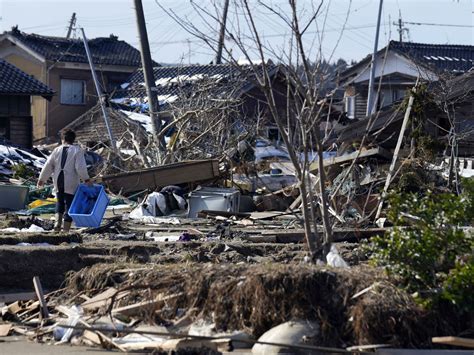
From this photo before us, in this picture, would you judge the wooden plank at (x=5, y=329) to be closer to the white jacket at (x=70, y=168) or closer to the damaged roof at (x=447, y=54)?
the white jacket at (x=70, y=168)

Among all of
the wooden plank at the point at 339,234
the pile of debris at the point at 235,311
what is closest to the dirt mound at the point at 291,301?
the pile of debris at the point at 235,311

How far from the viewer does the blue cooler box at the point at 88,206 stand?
1351 centimetres

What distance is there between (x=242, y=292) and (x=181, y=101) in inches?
637

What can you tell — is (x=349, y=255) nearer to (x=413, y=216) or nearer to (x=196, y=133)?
(x=413, y=216)

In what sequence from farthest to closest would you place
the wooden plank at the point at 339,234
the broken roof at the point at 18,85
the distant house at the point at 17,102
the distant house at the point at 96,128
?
the distant house at the point at 17,102 → the broken roof at the point at 18,85 → the distant house at the point at 96,128 → the wooden plank at the point at 339,234

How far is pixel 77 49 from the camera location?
1982 inches

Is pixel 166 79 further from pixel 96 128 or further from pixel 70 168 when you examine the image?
pixel 70 168

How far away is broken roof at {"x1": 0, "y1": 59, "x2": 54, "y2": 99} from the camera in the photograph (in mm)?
37031

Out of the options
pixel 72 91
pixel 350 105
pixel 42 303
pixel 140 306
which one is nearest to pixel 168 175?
pixel 42 303

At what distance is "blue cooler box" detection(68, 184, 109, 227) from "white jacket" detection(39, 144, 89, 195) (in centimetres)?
23

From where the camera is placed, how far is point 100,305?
820 cm

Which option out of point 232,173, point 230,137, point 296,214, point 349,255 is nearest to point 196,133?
point 230,137

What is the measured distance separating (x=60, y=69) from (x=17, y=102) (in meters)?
11.5

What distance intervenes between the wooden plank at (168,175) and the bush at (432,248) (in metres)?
11.3
